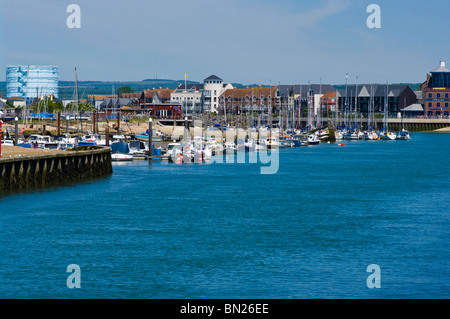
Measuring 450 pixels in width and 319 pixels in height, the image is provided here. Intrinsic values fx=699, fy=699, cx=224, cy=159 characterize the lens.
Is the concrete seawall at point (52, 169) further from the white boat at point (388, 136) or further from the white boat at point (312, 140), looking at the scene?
the white boat at point (388, 136)

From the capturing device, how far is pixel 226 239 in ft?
125

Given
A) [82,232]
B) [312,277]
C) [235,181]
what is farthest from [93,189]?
[312,277]

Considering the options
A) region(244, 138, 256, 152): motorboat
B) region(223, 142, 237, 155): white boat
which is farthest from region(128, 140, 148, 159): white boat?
region(244, 138, 256, 152): motorboat

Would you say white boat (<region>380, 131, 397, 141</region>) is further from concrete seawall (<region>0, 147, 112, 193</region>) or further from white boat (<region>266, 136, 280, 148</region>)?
concrete seawall (<region>0, 147, 112, 193</region>)

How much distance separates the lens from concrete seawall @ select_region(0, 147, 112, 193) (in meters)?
52.5

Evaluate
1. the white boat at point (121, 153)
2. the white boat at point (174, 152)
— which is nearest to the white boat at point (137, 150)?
the white boat at point (121, 153)

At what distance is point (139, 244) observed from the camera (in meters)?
36.5

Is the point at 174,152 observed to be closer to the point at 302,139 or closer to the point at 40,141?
the point at 40,141

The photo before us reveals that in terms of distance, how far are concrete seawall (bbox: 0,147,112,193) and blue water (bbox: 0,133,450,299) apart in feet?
5.59

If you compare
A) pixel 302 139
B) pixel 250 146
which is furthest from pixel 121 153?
pixel 302 139

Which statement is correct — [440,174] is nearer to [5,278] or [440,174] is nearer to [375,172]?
[375,172]

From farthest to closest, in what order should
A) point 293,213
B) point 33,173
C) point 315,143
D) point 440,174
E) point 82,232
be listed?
point 315,143 → point 440,174 → point 33,173 → point 293,213 → point 82,232

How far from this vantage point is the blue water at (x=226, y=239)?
95.1ft
